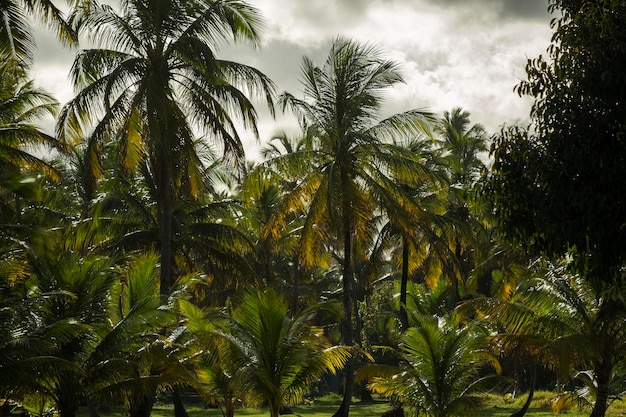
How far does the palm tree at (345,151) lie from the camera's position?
20016mm

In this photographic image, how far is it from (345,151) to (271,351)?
6.76 metres

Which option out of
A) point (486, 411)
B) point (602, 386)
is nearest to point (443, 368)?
point (602, 386)

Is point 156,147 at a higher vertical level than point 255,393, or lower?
higher

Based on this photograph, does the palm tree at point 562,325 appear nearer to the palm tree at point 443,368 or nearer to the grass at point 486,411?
the palm tree at point 443,368

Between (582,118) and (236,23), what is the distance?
11.1 m

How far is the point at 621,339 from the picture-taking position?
1648cm

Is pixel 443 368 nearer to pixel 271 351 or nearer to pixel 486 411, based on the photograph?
pixel 271 351

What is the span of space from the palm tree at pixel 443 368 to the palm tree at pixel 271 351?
6.80 ft

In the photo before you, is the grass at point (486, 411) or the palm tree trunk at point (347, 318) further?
the grass at point (486, 411)

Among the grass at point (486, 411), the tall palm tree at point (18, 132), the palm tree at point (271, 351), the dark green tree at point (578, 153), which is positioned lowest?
the grass at point (486, 411)

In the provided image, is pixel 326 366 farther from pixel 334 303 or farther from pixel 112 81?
pixel 112 81

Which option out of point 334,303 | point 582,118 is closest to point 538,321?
point 334,303

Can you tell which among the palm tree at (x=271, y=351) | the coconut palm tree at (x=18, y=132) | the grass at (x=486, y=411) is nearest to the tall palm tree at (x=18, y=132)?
the coconut palm tree at (x=18, y=132)

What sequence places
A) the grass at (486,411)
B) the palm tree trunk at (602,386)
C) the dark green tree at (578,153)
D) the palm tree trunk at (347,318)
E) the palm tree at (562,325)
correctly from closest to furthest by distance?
1. the dark green tree at (578,153)
2. the palm tree at (562,325)
3. the palm tree trunk at (602,386)
4. the palm tree trunk at (347,318)
5. the grass at (486,411)
